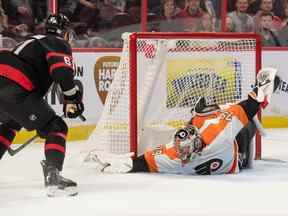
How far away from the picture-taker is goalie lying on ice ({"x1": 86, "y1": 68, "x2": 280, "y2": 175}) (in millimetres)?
4379

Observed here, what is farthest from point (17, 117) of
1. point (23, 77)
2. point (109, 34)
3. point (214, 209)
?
point (109, 34)

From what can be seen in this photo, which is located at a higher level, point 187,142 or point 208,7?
point 208,7

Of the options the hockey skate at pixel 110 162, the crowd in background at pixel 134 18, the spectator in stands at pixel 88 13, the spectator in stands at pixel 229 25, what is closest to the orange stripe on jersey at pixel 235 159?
the hockey skate at pixel 110 162

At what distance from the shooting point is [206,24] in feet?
24.3

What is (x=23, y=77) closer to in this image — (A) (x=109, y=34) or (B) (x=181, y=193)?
(B) (x=181, y=193)

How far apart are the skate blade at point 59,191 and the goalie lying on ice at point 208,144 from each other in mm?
733

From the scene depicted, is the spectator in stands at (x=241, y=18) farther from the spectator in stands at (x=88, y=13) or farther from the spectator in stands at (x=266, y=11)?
the spectator in stands at (x=88, y=13)

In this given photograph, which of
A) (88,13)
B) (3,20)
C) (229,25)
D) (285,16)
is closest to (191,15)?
(229,25)

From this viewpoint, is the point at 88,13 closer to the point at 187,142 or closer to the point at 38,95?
the point at 187,142

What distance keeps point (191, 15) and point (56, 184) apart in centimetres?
394

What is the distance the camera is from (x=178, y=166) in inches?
175

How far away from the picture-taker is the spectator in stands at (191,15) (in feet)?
24.2

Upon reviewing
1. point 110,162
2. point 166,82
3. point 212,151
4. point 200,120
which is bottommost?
point 110,162

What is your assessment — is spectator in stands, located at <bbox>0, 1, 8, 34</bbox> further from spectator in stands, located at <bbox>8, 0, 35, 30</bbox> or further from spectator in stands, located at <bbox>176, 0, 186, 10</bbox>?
spectator in stands, located at <bbox>176, 0, 186, 10</bbox>
